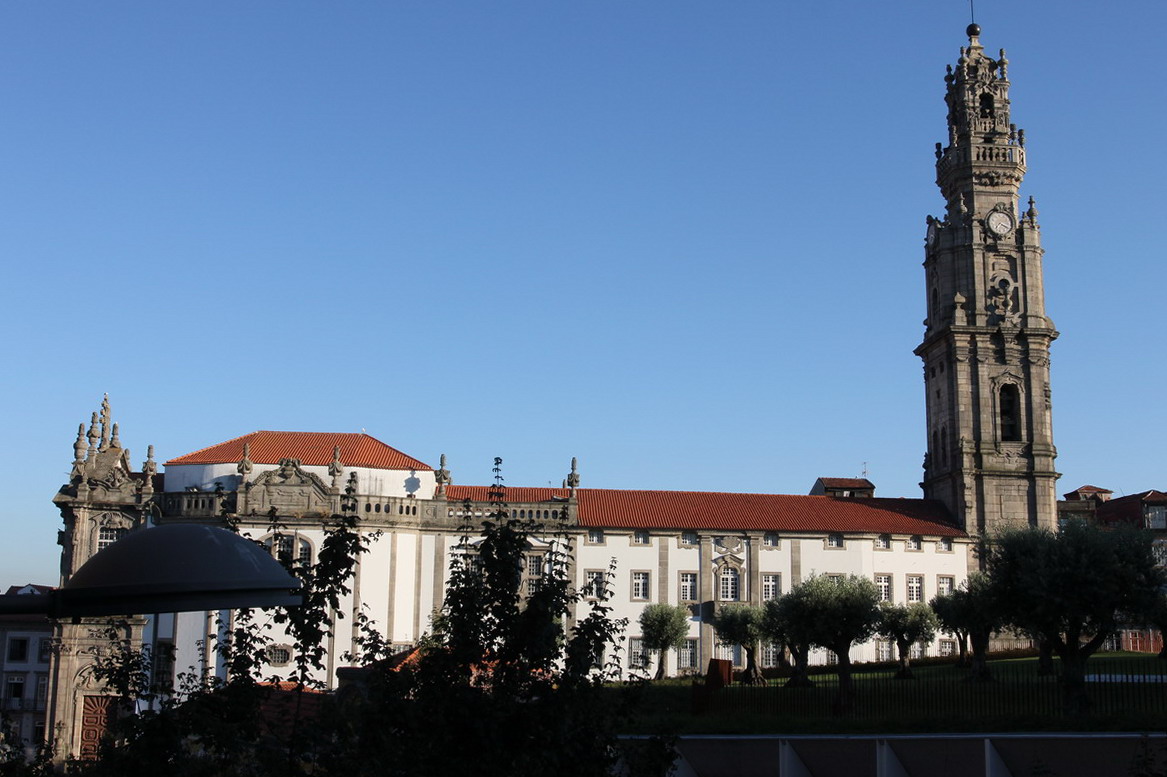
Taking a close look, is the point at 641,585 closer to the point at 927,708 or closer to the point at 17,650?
the point at 927,708

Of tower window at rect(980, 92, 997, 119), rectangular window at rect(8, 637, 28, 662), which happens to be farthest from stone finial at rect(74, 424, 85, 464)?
tower window at rect(980, 92, 997, 119)

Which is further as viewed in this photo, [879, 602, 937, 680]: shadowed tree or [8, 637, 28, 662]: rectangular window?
[8, 637, 28, 662]: rectangular window

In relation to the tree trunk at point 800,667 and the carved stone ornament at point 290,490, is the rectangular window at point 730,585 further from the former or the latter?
the carved stone ornament at point 290,490

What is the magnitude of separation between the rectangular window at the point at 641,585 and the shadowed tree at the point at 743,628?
364cm

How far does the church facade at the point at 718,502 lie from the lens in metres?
46.8

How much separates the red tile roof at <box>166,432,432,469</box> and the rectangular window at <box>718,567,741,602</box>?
1365 cm

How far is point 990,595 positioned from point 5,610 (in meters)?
30.1

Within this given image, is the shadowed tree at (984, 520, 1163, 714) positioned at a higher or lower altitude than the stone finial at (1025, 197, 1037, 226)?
lower

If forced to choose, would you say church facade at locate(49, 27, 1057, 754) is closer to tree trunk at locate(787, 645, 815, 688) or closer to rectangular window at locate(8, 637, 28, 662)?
tree trunk at locate(787, 645, 815, 688)

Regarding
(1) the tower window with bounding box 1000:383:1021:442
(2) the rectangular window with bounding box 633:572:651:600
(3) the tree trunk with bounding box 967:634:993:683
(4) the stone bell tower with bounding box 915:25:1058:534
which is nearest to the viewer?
(3) the tree trunk with bounding box 967:634:993:683

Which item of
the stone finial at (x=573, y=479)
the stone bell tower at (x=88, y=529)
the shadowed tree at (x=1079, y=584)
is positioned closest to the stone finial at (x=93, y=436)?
the stone bell tower at (x=88, y=529)

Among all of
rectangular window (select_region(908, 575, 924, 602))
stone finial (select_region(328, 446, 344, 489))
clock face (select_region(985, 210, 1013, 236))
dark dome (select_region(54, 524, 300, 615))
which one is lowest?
dark dome (select_region(54, 524, 300, 615))

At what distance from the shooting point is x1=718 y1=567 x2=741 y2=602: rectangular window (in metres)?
50.2

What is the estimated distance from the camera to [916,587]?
2060 inches
